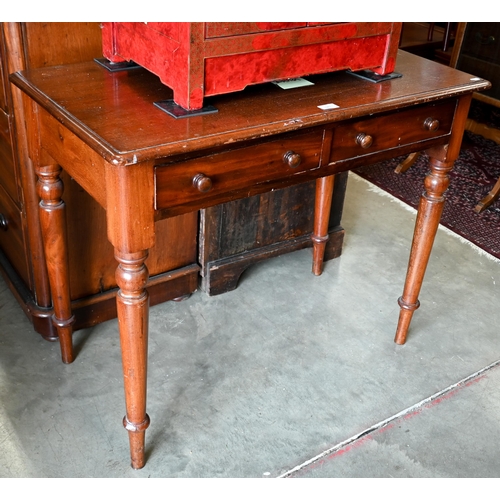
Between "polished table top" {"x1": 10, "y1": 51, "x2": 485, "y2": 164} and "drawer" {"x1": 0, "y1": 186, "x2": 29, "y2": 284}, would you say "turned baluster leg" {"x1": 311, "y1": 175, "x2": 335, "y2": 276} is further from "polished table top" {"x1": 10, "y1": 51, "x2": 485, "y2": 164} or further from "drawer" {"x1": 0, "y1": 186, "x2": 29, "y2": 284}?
"drawer" {"x1": 0, "y1": 186, "x2": 29, "y2": 284}

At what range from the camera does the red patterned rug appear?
11.3ft

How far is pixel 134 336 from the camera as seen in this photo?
1.77 metres

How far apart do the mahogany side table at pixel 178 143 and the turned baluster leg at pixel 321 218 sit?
0.60 meters

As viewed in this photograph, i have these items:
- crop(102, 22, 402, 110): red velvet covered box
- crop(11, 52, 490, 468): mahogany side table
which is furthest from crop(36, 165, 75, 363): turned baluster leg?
crop(102, 22, 402, 110): red velvet covered box

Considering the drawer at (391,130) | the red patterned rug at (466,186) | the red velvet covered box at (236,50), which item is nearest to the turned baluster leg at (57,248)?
the red velvet covered box at (236,50)

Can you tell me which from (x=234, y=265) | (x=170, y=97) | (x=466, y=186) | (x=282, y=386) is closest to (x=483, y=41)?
(x=466, y=186)

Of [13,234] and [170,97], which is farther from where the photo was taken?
[13,234]

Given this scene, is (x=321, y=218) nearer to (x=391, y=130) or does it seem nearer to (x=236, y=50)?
(x=391, y=130)

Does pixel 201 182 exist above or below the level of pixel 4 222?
above

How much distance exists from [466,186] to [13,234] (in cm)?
256

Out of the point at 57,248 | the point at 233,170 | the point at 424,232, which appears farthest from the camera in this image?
the point at 424,232

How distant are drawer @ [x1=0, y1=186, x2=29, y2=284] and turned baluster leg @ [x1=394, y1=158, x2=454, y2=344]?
1383 millimetres

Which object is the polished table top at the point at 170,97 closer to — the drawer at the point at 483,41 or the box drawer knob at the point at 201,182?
the box drawer knob at the point at 201,182

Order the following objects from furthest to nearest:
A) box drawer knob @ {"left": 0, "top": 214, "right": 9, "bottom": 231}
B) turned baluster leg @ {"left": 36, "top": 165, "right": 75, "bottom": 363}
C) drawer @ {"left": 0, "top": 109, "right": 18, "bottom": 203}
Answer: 1. box drawer knob @ {"left": 0, "top": 214, "right": 9, "bottom": 231}
2. drawer @ {"left": 0, "top": 109, "right": 18, "bottom": 203}
3. turned baluster leg @ {"left": 36, "top": 165, "right": 75, "bottom": 363}
